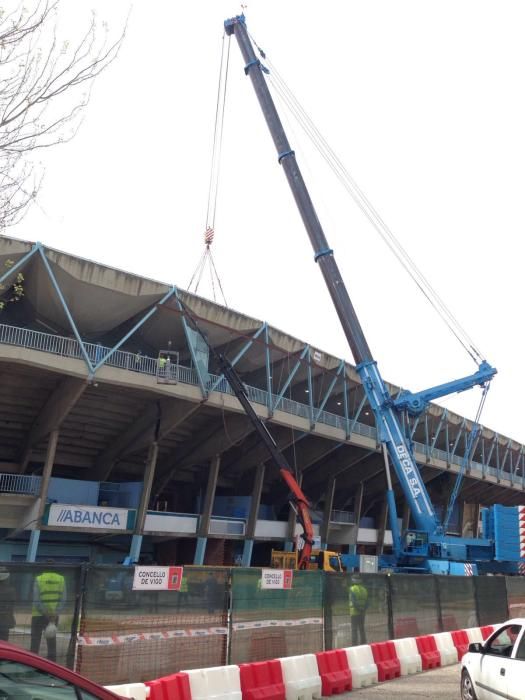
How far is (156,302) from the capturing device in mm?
25891

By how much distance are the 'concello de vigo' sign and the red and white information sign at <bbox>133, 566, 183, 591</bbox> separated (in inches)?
729

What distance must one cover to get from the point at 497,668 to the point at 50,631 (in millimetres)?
5294

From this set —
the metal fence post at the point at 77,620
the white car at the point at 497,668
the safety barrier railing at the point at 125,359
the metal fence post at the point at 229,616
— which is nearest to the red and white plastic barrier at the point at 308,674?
the metal fence post at the point at 229,616

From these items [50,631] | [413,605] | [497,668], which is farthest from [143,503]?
[497,668]

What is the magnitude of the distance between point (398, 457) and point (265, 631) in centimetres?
1578

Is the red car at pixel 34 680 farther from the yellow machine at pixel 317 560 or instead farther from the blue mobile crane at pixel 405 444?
the blue mobile crane at pixel 405 444

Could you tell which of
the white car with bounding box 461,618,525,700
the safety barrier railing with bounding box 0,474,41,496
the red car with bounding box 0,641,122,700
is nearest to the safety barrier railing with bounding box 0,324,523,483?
the safety barrier railing with bounding box 0,474,41,496

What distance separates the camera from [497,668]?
7.57 m

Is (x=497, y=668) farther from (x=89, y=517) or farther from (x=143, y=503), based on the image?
(x=143, y=503)

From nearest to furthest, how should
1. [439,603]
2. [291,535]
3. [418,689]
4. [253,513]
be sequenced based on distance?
[418,689] < [439,603] < [253,513] < [291,535]

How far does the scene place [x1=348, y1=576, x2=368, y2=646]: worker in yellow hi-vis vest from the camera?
11.7m

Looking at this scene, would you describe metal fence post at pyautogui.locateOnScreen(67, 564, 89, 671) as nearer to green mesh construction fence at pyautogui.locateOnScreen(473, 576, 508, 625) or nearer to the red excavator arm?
green mesh construction fence at pyautogui.locateOnScreen(473, 576, 508, 625)

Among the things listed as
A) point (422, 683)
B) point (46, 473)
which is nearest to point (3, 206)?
point (422, 683)

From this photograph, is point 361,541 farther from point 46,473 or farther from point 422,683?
point 422,683
